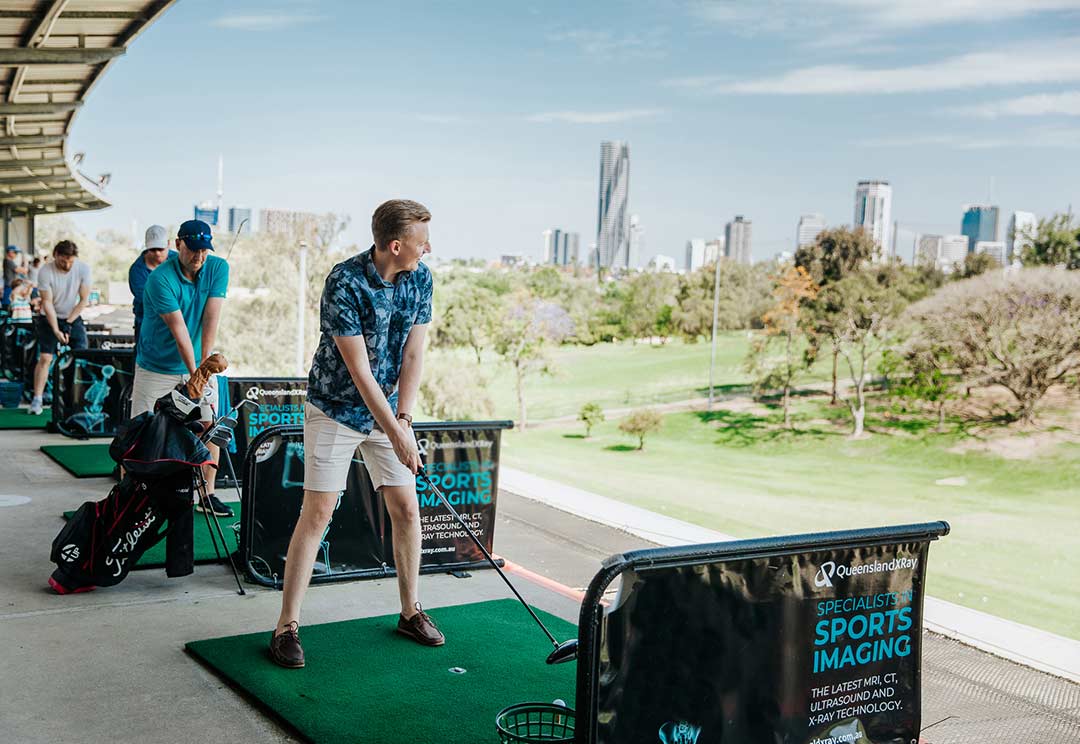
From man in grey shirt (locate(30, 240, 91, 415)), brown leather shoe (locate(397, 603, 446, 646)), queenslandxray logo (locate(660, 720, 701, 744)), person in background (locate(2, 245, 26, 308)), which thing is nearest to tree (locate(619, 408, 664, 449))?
person in background (locate(2, 245, 26, 308))

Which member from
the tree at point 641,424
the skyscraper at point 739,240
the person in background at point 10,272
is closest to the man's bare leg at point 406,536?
the person in background at point 10,272

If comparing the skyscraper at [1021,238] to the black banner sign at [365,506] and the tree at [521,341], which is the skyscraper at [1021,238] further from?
the black banner sign at [365,506]

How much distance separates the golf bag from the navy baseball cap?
1.02 m

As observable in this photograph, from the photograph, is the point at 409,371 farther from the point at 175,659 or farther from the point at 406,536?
the point at 175,659

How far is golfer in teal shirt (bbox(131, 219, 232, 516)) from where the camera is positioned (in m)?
5.75

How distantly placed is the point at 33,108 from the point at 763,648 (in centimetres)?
1387

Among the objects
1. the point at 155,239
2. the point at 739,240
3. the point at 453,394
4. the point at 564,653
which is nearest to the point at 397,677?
the point at 564,653

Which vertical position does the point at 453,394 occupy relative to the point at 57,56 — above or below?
below

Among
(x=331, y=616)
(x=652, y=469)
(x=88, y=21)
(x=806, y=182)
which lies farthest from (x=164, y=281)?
(x=806, y=182)

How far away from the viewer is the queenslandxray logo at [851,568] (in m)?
3.46

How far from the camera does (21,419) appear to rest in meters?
11.1

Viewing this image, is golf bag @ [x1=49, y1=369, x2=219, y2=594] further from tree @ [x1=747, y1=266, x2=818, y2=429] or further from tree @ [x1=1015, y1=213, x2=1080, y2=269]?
tree @ [x1=1015, y1=213, x2=1080, y2=269]

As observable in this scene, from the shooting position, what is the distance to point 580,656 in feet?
9.85

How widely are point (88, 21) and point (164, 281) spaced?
6568 mm
